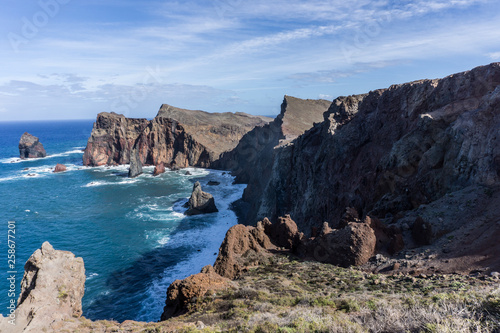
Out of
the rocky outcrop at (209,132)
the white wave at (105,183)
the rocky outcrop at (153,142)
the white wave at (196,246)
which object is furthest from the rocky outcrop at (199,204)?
the rocky outcrop at (209,132)

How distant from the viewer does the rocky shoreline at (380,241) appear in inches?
399

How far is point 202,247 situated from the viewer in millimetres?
38281

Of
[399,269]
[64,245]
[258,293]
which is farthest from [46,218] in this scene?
[399,269]

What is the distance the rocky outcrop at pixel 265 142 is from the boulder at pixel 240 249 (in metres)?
29.4

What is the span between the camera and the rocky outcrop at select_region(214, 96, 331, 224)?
56.8 m

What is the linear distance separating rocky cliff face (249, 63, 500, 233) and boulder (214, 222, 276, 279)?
881cm

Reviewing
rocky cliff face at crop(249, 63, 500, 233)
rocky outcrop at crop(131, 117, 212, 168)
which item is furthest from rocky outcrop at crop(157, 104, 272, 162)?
rocky cliff face at crop(249, 63, 500, 233)

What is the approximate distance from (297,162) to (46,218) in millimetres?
41328

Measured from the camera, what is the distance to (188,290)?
13586mm

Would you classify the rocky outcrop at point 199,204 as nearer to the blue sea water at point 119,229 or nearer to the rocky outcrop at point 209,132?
the blue sea water at point 119,229

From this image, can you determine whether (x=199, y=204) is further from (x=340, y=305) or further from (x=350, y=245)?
(x=340, y=305)

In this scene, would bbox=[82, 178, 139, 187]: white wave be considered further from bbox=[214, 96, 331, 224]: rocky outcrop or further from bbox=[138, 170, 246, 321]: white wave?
bbox=[214, 96, 331, 224]: rocky outcrop

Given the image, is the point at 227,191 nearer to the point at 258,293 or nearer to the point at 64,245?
the point at 64,245

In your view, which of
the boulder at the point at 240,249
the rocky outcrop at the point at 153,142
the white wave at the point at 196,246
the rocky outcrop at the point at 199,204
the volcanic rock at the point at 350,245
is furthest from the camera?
the rocky outcrop at the point at 153,142
